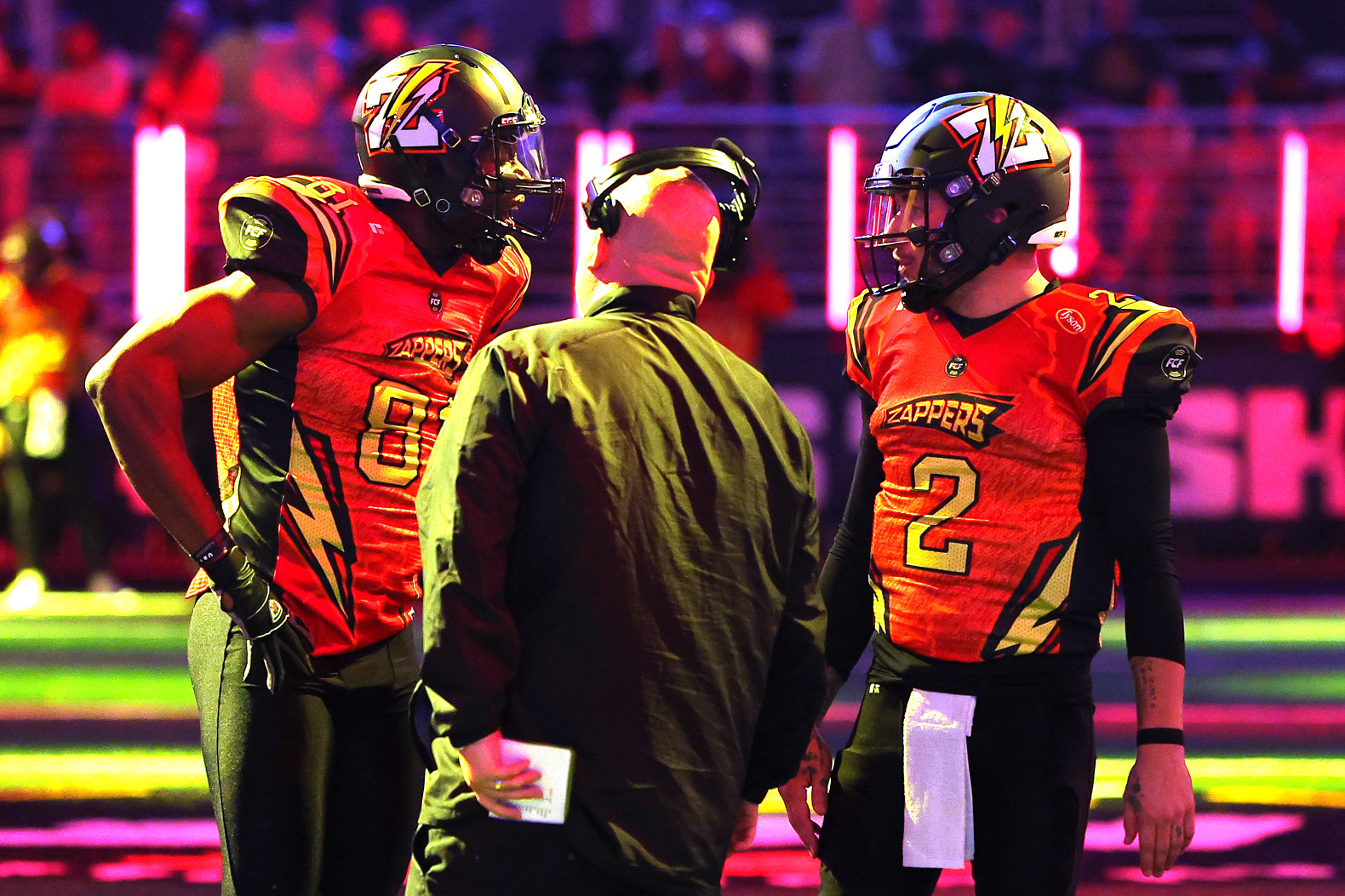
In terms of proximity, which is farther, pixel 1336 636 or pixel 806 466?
pixel 1336 636

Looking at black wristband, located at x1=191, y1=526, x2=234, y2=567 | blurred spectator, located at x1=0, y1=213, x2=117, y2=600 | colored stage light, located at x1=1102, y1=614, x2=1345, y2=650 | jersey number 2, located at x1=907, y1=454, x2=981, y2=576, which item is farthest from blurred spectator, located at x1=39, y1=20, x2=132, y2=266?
jersey number 2, located at x1=907, y1=454, x2=981, y2=576

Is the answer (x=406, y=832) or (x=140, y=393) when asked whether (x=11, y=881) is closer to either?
(x=406, y=832)

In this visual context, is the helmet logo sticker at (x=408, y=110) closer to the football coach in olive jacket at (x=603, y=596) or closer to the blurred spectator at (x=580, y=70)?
the football coach in olive jacket at (x=603, y=596)

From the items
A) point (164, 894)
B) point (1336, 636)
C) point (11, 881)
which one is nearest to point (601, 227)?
point (164, 894)

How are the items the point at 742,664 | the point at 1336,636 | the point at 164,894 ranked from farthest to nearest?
1. the point at 1336,636
2. the point at 164,894
3. the point at 742,664

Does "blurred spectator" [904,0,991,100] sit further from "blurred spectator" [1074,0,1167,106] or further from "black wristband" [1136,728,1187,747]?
"black wristband" [1136,728,1187,747]

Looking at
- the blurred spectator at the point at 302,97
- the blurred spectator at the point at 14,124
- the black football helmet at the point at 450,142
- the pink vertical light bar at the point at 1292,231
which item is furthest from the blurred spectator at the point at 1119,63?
the black football helmet at the point at 450,142

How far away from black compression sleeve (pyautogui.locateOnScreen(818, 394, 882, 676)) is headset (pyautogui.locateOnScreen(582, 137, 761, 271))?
0.60 meters

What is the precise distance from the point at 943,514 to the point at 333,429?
4.04 ft

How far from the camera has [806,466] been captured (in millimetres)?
2711

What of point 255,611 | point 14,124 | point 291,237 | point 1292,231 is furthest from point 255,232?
point 14,124

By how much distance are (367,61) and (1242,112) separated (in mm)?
6101

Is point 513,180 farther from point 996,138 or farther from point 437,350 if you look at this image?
point 996,138

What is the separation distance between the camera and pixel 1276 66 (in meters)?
12.0
